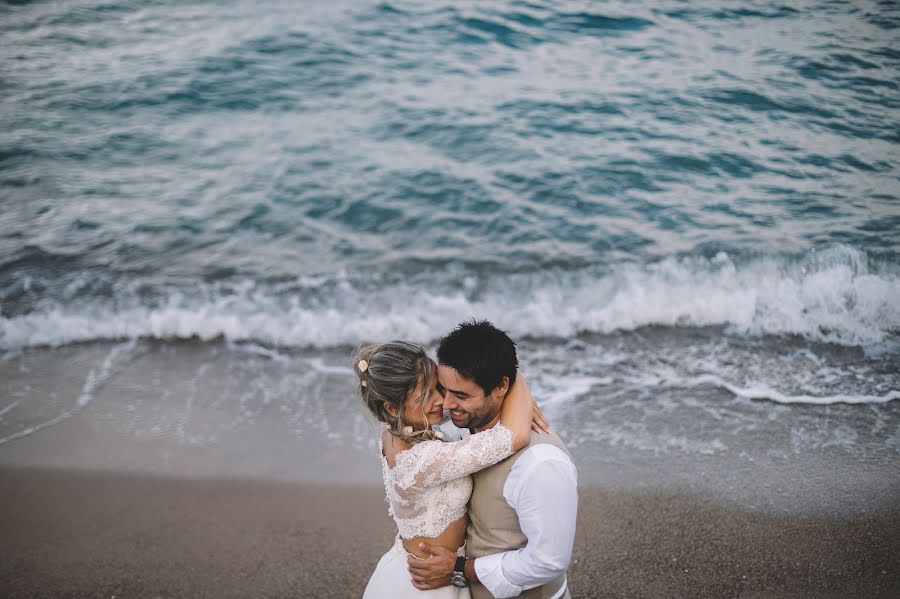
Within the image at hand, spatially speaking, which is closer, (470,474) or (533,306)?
(470,474)

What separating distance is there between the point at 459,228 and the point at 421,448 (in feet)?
20.1

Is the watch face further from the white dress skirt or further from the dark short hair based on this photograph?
the dark short hair

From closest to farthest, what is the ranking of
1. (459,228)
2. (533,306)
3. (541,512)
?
(541,512) → (533,306) → (459,228)

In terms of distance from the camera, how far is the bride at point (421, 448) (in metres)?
2.43

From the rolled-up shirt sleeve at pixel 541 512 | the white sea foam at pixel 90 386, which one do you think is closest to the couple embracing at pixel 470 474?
the rolled-up shirt sleeve at pixel 541 512

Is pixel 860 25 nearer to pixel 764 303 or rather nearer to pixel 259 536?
pixel 764 303

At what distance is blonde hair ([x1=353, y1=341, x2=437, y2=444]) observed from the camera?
249cm

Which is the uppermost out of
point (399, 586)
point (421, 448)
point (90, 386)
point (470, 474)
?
point (421, 448)

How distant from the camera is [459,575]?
262cm

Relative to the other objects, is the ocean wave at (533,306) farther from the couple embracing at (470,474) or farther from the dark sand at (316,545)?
the couple embracing at (470,474)

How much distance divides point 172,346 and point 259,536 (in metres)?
2.91

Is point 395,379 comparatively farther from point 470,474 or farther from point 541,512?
point 541,512

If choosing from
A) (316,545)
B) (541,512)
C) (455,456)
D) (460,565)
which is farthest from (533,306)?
(541,512)

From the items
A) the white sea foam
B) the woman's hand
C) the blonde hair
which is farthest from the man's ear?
the white sea foam
